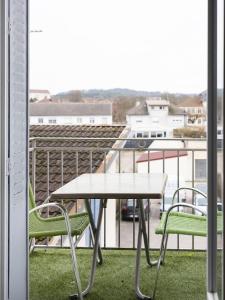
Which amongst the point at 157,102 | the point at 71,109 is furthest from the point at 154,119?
the point at 71,109

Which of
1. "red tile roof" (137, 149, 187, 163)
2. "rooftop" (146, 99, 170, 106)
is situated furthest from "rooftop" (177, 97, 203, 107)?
"red tile roof" (137, 149, 187, 163)

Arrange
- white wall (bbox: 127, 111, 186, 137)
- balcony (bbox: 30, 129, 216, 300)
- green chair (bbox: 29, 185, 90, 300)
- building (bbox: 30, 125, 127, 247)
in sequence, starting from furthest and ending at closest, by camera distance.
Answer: building (bbox: 30, 125, 127, 247) → white wall (bbox: 127, 111, 186, 137) → balcony (bbox: 30, 129, 216, 300) → green chair (bbox: 29, 185, 90, 300)

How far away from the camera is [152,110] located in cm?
414

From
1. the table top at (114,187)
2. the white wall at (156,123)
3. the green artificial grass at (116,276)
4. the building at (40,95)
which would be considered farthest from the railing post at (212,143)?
the building at (40,95)

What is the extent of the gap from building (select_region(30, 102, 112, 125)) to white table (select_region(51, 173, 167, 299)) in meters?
0.79

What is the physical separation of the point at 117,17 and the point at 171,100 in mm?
806

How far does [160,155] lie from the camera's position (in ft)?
14.6

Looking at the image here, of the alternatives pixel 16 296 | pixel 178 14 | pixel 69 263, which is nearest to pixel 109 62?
pixel 178 14

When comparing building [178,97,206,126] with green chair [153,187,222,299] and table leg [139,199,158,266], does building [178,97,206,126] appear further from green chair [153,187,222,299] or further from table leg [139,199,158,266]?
table leg [139,199,158,266]

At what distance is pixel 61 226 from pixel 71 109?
4.83ft

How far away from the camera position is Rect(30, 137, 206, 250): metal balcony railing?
167 inches

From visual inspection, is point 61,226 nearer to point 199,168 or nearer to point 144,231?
point 144,231

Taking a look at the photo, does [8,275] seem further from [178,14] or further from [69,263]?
[178,14]

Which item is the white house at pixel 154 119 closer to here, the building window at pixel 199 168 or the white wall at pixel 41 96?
the building window at pixel 199 168
